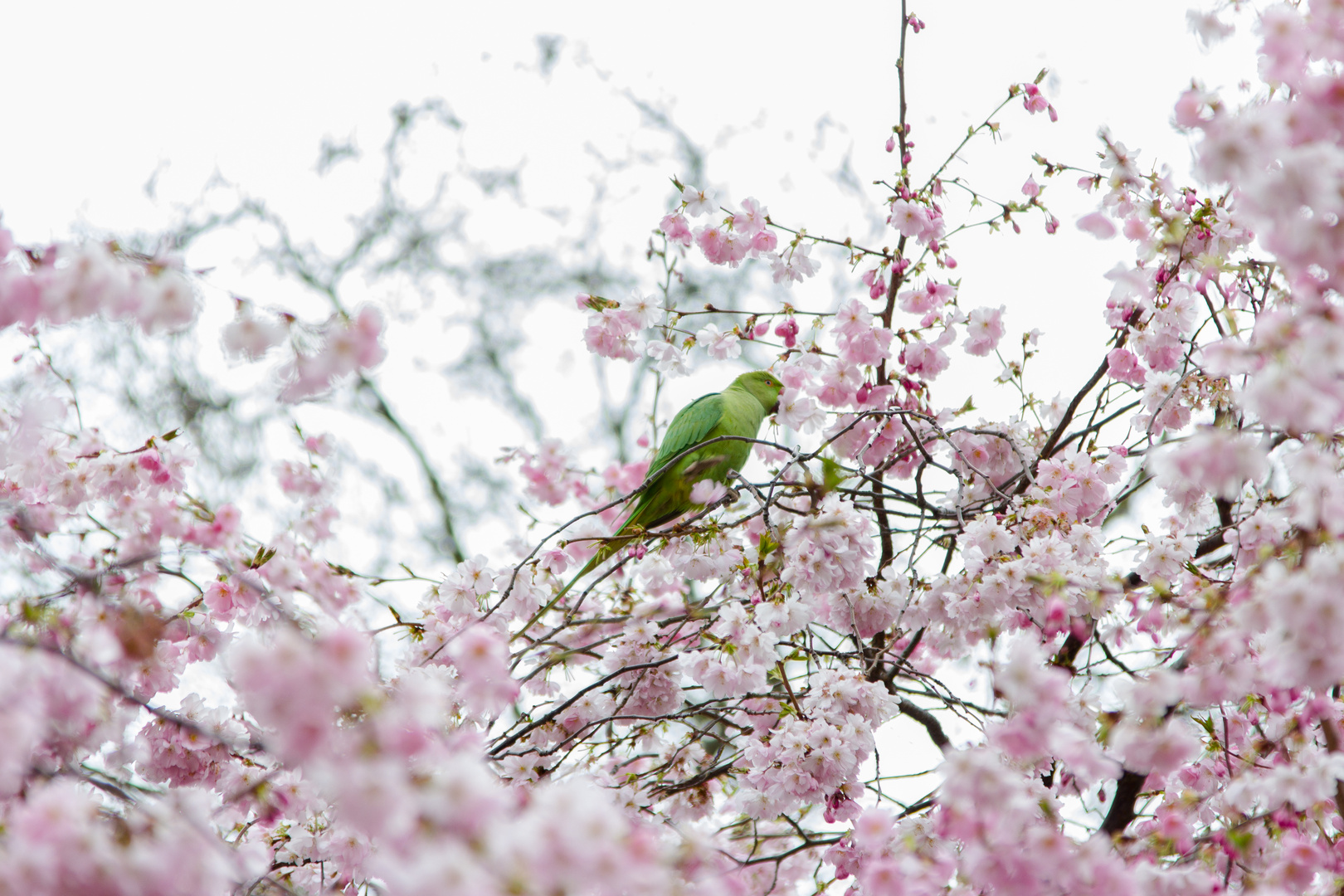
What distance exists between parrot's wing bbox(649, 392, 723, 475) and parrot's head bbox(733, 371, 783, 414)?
196 millimetres

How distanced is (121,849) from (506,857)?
0.50 m

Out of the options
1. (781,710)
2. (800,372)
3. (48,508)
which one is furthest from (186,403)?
(781,710)

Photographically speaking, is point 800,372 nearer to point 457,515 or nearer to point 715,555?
point 715,555

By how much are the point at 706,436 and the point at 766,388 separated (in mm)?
365

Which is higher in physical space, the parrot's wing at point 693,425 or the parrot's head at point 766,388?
the parrot's head at point 766,388

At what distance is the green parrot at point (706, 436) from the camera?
3.35m

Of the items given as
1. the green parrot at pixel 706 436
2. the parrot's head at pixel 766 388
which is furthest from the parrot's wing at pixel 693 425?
the parrot's head at pixel 766 388

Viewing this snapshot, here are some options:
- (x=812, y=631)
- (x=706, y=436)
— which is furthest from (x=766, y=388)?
(x=812, y=631)

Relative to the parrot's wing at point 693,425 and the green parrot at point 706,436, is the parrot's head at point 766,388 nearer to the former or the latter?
the green parrot at point 706,436

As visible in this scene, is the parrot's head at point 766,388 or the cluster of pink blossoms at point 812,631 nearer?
the cluster of pink blossoms at point 812,631

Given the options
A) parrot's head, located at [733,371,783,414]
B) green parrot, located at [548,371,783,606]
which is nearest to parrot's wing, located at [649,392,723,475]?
green parrot, located at [548,371,783,606]

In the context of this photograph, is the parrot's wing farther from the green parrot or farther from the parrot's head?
the parrot's head

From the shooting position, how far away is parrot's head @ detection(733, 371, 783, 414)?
3777mm

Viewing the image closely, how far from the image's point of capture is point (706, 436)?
362cm
